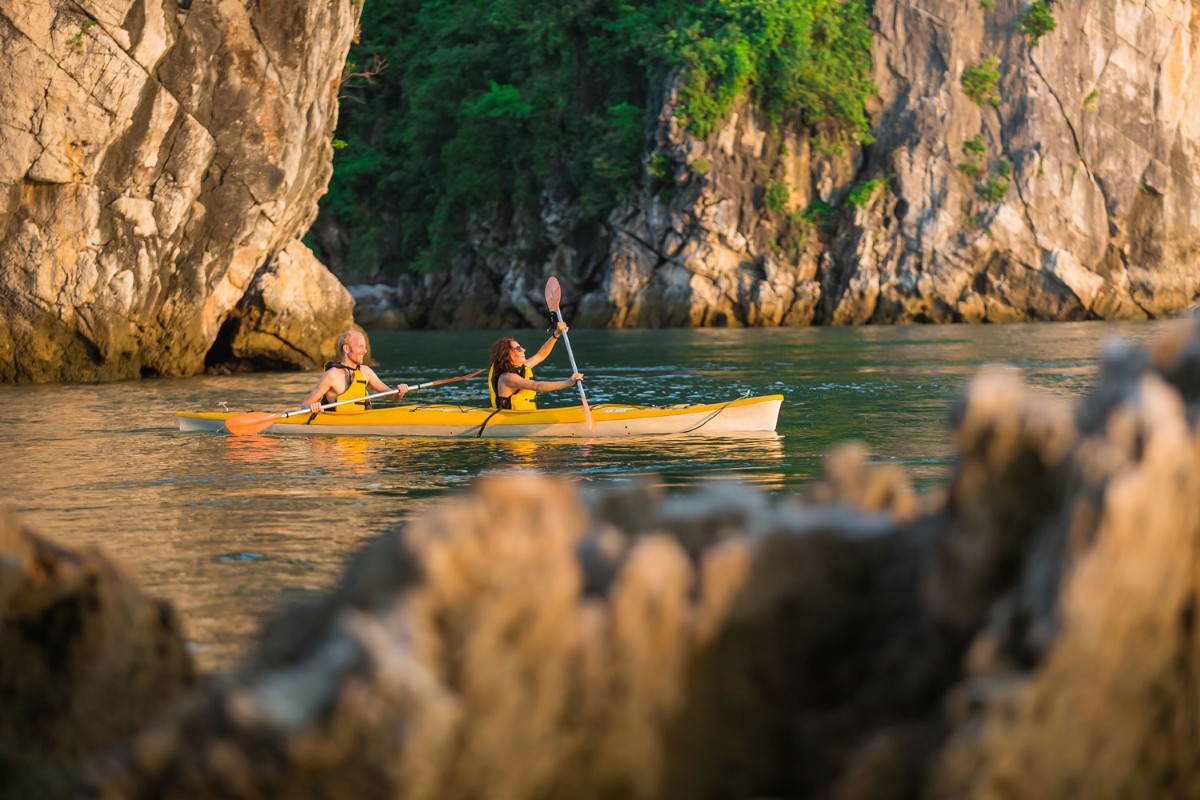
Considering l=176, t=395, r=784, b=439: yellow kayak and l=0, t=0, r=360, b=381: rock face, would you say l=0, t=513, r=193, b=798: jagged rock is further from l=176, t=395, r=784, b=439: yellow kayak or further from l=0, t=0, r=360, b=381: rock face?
l=0, t=0, r=360, b=381: rock face

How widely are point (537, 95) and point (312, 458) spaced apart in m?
37.0

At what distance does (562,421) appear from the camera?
43.0 ft

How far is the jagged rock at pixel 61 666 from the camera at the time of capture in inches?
117

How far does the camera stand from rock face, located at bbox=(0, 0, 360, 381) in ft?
63.9

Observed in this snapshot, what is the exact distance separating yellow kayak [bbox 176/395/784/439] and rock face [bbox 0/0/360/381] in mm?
7783

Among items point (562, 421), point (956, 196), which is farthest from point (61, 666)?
point (956, 196)

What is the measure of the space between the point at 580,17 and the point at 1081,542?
153 ft

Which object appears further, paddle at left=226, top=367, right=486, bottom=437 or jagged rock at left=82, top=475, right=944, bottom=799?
paddle at left=226, top=367, right=486, bottom=437

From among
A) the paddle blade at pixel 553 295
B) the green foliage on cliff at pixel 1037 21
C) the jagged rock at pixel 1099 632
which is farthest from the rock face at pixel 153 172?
the green foliage on cliff at pixel 1037 21

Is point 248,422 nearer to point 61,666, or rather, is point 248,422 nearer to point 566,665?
point 61,666

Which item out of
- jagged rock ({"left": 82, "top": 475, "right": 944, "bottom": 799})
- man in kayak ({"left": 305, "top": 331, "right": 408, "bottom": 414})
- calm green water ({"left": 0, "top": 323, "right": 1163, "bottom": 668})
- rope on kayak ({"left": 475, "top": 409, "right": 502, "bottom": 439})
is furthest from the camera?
man in kayak ({"left": 305, "top": 331, "right": 408, "bottom": 414})

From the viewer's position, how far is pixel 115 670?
303cm

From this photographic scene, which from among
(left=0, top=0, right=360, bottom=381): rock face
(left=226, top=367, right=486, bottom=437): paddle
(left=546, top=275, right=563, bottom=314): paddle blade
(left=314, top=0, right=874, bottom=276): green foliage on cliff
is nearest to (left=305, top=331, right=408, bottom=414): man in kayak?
(left=226, top=367, right=486, bottom=437): paddle

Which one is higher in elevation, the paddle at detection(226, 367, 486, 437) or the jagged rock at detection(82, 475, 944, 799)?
the jagged rock at detection(82, 475, 944, 799)
